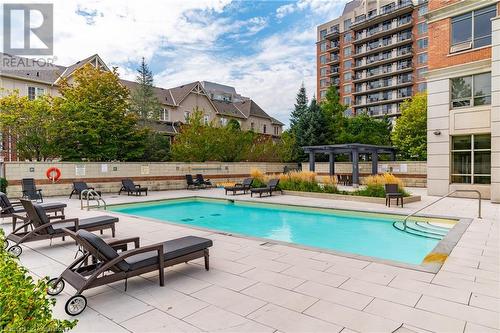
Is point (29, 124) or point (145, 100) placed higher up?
point (145, 100)

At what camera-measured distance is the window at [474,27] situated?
14.1m

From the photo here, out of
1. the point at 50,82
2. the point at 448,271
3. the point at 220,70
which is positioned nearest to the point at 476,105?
the point at 448,271

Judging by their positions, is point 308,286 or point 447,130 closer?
point 308,286

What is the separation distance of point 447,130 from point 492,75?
3004 millimetres

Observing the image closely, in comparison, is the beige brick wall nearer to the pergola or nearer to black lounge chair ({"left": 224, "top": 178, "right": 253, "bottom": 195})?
black lounge chair ({"left": 224, "top": 178, "right": 253, "bottom": 195})

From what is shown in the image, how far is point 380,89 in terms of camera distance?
50.9 m

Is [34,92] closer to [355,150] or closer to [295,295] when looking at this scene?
[355,150]

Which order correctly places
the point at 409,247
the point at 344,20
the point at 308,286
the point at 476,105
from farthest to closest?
the point at 344,20 → the point at 476,105 → the point at 409,247 → the point at 308,286

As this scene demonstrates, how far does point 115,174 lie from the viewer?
1809 cm

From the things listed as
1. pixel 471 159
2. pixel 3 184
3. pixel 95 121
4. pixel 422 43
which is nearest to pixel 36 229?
pixel 3 184

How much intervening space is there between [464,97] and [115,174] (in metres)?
18.9

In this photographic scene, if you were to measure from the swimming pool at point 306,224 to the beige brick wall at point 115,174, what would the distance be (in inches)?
188

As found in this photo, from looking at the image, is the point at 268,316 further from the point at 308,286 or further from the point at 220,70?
the point at 220,70

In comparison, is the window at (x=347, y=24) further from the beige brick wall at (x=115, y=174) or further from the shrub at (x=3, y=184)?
the shrub at (x=3, y=184)
